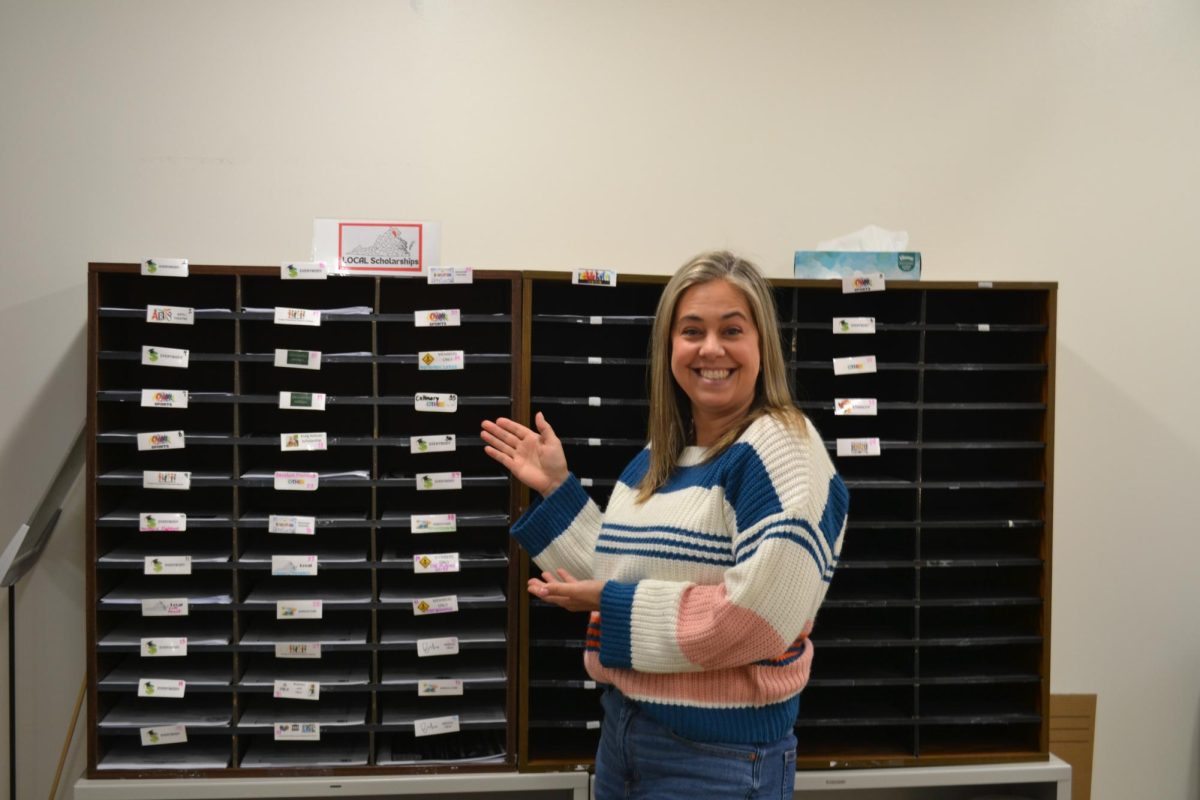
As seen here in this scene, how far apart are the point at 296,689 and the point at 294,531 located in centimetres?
37

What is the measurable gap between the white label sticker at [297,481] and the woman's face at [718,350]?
0.99 meters

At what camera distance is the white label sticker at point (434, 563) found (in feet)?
6.23

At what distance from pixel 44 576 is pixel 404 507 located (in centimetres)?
97

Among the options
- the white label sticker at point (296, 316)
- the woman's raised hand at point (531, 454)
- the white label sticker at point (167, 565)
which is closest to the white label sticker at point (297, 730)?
the white label sticker at point (167, 565)

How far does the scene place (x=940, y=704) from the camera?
2.10m

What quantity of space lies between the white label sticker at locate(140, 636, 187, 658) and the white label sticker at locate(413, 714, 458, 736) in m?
0.57

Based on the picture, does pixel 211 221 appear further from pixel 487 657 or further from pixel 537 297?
pixel 487 657

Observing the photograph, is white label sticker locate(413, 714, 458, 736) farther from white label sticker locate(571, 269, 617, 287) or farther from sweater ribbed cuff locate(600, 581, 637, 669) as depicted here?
white label sticker locate(571, 269, 617, 287)

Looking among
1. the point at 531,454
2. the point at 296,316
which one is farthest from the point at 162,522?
the point at 531,454

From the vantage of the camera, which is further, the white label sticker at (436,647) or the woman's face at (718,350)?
the white label sticker at (436,647)

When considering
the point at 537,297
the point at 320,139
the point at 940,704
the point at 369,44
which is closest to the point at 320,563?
the point at 537,297

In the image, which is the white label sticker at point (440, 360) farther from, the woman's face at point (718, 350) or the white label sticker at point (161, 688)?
the white label sticker at point (161, 688)

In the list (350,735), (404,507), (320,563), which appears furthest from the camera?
(404,507)

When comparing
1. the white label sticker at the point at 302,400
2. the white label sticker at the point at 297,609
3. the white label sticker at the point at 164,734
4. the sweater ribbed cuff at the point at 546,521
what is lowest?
the white label sticker at the point at 164,734
